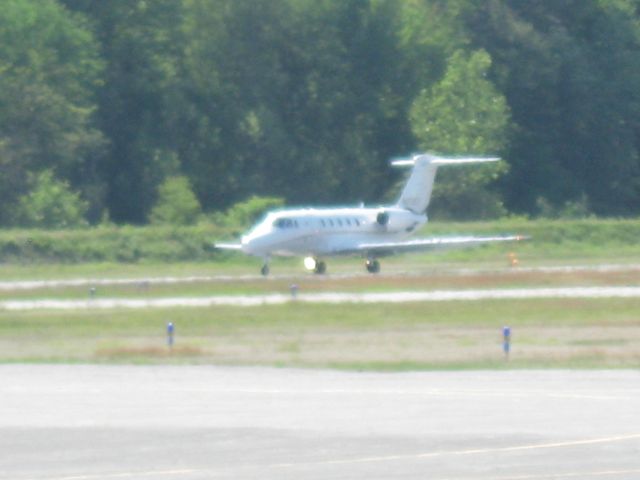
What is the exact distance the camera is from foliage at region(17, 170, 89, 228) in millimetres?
70438

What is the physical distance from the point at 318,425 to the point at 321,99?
227 ft

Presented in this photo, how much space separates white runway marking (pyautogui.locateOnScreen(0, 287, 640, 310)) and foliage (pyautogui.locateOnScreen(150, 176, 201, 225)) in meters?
29.8

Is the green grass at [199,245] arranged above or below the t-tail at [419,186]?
below

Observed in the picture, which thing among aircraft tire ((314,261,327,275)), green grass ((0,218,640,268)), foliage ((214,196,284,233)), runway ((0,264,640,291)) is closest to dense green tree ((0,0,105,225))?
green grass ((0,218,640,268))

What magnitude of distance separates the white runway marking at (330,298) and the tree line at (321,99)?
33.2 meters

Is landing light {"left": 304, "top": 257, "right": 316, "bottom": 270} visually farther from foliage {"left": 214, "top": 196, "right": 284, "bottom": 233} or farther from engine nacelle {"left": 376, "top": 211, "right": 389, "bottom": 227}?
foliage {"left": 214, "top": 196, "right": 284, "bottom": 233}

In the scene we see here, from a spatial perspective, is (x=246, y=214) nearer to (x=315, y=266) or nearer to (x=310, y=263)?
(x=310, y=263)

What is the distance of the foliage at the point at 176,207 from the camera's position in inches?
2886

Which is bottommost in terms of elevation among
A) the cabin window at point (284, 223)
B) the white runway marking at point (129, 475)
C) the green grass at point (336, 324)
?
the green grass at point (336, 324)

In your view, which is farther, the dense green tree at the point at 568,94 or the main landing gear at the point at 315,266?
the dense green tree at the point at 568,94

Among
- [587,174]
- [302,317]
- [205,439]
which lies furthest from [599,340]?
[587,174]

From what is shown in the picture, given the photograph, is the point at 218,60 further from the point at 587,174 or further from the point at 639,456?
the point at 639,456

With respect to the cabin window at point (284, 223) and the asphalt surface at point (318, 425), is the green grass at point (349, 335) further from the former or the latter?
the cabin window at point (284, 223)

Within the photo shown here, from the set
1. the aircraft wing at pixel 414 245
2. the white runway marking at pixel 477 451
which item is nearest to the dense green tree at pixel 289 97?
the aircraft wing at pixel 414 245
